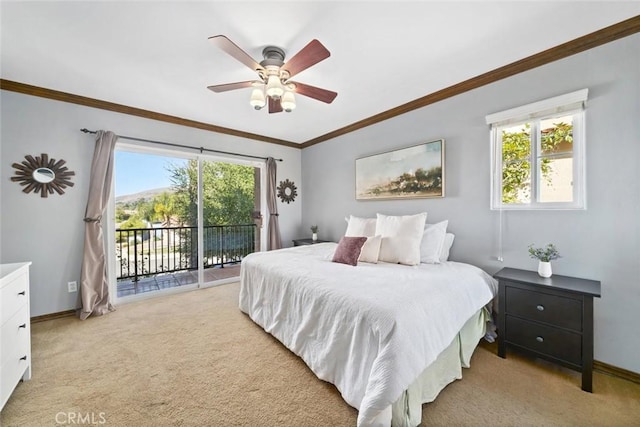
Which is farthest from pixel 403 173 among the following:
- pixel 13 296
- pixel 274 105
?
pixel 13 296

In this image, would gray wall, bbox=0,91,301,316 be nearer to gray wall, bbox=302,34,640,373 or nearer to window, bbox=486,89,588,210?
gray wall, bbox=302,34,640,373

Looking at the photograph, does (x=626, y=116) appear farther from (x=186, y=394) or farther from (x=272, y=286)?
(x=186, y=394)

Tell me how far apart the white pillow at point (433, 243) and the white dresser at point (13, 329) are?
10.2ft

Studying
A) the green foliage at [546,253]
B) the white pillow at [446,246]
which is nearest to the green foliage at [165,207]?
the white pillow at [446,246]

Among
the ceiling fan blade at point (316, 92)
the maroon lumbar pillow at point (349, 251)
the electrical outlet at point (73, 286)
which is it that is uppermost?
the ceiling fan blade at point (316, 92)

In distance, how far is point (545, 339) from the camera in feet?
5.80

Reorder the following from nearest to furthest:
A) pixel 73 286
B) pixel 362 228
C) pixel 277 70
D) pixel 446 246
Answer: pixel 277 70
pixel 446 246
pixel 73 286
pixel 362 228

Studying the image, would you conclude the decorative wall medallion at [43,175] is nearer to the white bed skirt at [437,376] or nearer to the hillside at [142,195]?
the hillside at [142,195]

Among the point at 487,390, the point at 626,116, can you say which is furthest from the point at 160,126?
the point at 626,116

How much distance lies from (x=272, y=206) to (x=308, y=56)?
3022 millimetres

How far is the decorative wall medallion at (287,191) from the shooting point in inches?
184

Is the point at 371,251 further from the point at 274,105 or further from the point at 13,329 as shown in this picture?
the point at 13,329

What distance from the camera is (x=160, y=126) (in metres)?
3.42

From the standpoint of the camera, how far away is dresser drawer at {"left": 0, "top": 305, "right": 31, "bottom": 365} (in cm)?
145
